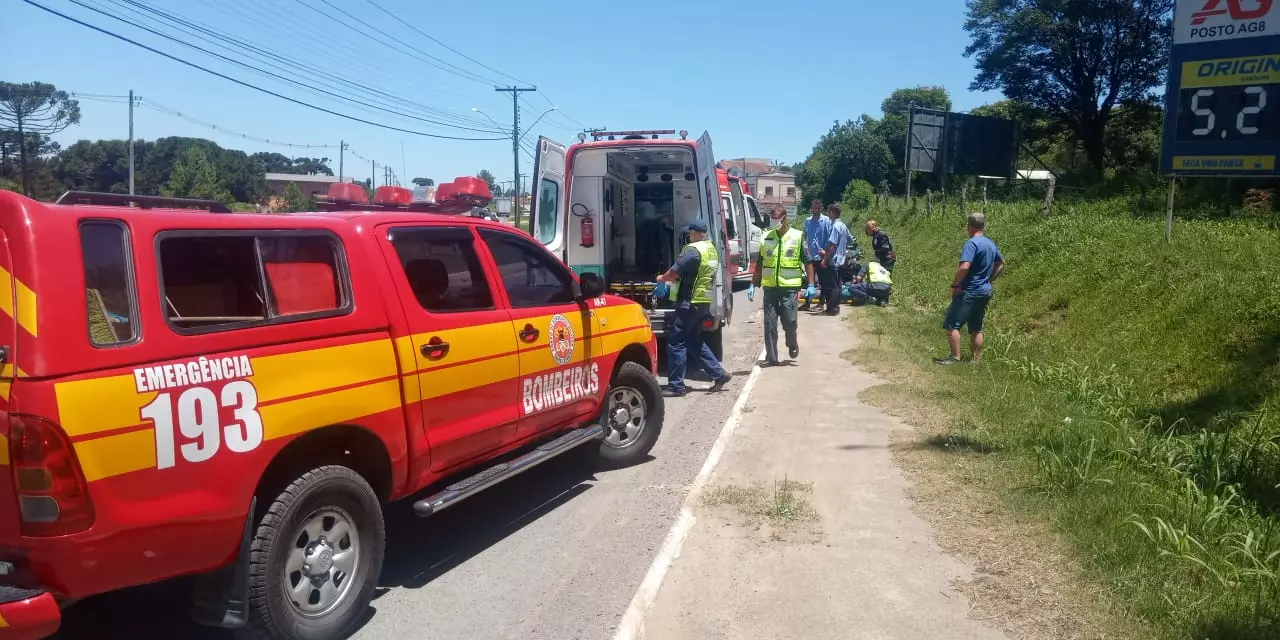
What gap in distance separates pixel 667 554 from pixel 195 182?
149 ft

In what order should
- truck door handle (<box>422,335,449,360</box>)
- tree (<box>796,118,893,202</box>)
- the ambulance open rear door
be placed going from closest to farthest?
1. truck door handle (<box>422,335,449,360</box>)
2. the ambulance open rear door
3. tree (<box>796,118,893,202</box>)

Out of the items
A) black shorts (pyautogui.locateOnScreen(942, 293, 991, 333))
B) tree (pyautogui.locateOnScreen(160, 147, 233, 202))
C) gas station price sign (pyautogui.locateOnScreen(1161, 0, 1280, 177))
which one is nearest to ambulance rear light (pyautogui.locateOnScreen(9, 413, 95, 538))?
gas station price sign (pyautogui.locateOnScreen(1161, 0, 1280, 177))

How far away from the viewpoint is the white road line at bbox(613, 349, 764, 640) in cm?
419

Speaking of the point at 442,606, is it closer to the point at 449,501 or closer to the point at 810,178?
the point at 449,501

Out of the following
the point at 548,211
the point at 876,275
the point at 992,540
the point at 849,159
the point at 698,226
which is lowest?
the point at 992,540

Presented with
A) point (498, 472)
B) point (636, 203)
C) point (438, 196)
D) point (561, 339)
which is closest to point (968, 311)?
point (636, 203)

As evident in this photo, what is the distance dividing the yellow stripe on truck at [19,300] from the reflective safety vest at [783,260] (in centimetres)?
835

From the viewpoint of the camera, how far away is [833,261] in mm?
15172

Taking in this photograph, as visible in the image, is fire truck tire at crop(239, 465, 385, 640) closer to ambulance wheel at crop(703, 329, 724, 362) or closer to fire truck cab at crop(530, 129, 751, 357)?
fire truck cab at crop(530, 129, 751, 357)

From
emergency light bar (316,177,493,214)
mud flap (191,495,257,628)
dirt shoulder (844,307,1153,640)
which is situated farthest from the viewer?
emergency light bar (316,177,493,214)

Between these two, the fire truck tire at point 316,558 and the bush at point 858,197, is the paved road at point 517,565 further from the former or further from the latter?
the bush at point 858,197

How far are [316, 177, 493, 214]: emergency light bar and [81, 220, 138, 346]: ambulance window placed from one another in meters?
4.31

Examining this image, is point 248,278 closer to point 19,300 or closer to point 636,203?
point 19,300

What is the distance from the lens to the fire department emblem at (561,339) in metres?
5.86
